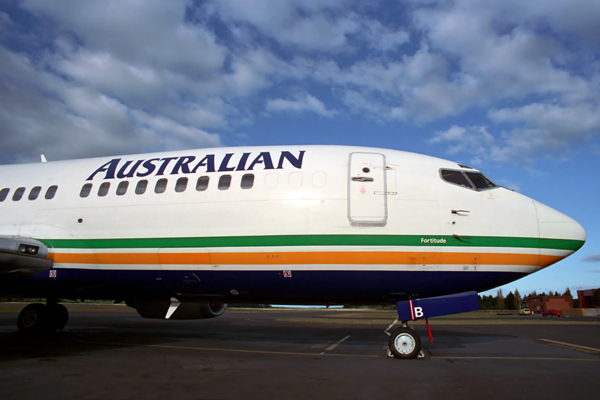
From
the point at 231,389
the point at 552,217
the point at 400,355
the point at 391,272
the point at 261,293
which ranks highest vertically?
the point at 552,217

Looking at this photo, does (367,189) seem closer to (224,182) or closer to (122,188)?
(224,182)

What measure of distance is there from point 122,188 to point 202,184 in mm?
2401

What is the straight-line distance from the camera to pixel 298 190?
9125 mm

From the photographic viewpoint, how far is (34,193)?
11211mm

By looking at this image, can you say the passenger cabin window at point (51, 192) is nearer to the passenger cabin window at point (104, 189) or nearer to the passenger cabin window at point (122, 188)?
the passenger cabin window at point (104, 189)

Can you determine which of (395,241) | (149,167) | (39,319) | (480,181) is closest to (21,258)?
(149,167)

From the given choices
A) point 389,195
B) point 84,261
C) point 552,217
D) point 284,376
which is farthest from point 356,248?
point 84,261

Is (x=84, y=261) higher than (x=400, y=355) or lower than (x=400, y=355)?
higher

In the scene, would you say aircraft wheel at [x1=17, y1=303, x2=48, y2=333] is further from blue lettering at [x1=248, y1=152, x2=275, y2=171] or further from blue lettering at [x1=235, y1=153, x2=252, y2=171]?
blue lettering at [x1=248, y1=152, x2=275, y2=171]

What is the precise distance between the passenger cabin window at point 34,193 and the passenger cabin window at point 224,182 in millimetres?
5806

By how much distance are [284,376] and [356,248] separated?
314 centimetres

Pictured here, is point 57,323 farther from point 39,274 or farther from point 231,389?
point 231,389

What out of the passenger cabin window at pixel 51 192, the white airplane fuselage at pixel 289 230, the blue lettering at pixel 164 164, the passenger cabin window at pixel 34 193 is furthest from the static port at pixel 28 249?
the blue lettering at pixel 164 164

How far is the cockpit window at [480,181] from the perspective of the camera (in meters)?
9.26
